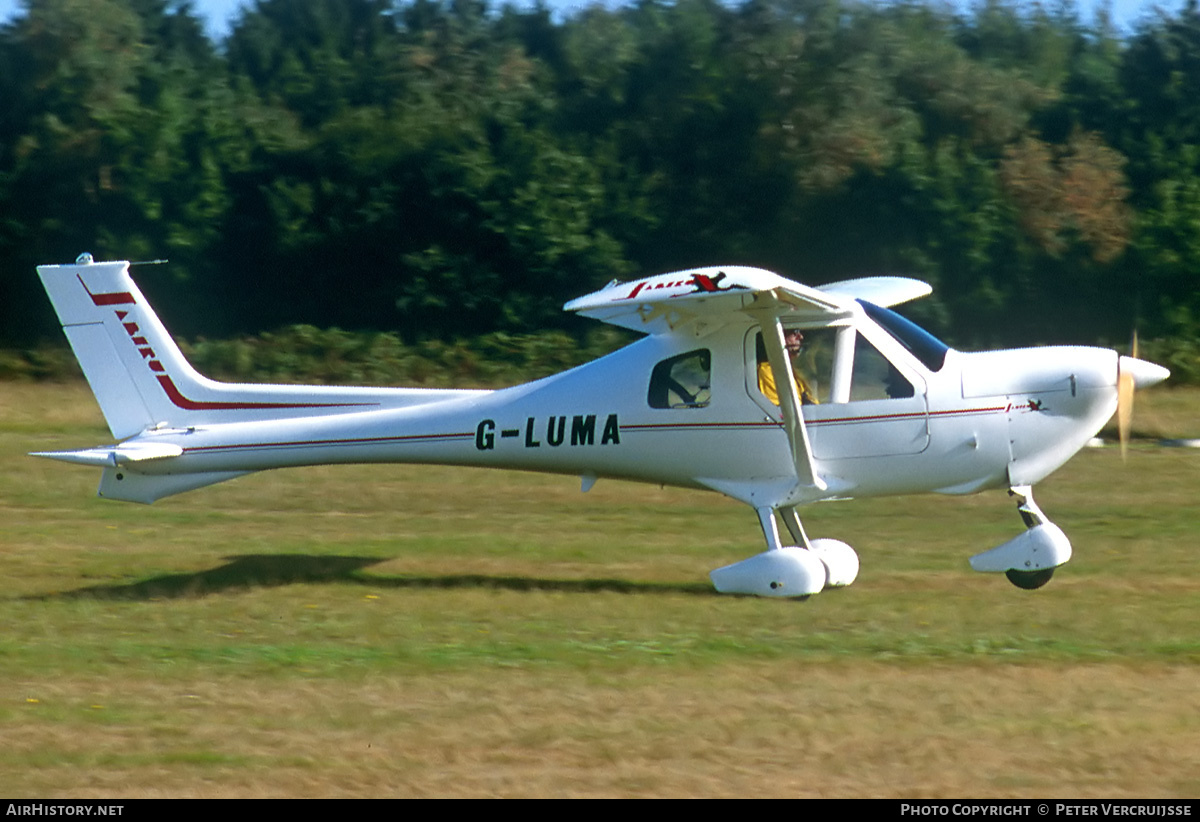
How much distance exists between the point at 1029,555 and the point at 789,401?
6.03 feet

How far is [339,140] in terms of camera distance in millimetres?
35531

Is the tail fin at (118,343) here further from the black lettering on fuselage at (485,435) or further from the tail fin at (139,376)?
the black lettering on fuselage at (485,435)

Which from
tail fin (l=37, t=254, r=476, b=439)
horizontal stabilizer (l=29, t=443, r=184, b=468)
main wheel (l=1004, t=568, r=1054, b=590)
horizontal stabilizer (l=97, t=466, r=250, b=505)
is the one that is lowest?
main wheel (l=1004, t=568, r=1054, b=590)

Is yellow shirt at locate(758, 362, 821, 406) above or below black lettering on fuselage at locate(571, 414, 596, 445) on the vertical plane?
above

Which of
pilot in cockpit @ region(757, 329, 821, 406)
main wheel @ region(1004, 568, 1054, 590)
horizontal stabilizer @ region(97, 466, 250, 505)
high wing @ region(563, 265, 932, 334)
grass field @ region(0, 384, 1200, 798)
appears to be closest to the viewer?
grass field @ region(0, 384, 1200, 798)

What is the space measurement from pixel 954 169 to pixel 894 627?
1014 inches

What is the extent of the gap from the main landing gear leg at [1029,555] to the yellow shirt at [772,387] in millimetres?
1454

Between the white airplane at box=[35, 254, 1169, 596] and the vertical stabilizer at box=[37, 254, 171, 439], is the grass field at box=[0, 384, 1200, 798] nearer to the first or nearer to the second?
the white airplane at box=[35, 254, 1169, 596]

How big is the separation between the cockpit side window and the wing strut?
473mm

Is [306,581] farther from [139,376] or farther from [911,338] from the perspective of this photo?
[911,338]

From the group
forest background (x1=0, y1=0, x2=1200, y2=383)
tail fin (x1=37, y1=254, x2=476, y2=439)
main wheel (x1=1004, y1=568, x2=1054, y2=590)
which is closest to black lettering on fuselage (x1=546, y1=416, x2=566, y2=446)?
tail fin (x1=37, y1=254, x2=476, y2=439)

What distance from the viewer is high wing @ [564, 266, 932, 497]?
8.55 meters

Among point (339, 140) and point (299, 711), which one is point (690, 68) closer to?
point (339, 140)

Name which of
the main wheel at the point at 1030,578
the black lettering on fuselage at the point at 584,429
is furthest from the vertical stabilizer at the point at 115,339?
the main wheel at the point at 1030,578
